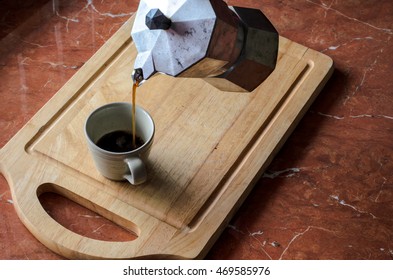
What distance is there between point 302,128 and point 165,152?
0.21 metres

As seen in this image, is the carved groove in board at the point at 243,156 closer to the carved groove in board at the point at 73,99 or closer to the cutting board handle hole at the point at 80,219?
the cutting board handle hole at the point at 80,219

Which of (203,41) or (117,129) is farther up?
(203,41)

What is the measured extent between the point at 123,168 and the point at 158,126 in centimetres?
11

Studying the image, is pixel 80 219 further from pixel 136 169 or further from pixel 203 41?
pixel 203 41

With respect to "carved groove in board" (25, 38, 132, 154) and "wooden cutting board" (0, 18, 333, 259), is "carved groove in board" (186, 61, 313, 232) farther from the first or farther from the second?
"carved groove in board" (25, 38, 132, 154)

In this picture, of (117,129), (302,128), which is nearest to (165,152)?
(117,129)

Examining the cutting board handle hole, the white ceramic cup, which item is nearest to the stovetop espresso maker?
the white ceramic cup

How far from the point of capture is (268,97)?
1107 millimetres

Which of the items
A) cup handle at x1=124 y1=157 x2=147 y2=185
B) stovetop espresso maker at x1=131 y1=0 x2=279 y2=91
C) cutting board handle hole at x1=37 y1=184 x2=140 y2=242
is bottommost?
cutting board handle hole at x1=37 y1=184 x2=140 y2=242

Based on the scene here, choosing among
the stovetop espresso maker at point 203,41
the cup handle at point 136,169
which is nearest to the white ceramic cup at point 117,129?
the cup handle at point 136,169

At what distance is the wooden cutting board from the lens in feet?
3.21

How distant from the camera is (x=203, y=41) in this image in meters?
0.83

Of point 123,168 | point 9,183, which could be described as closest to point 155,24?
point 123,168
